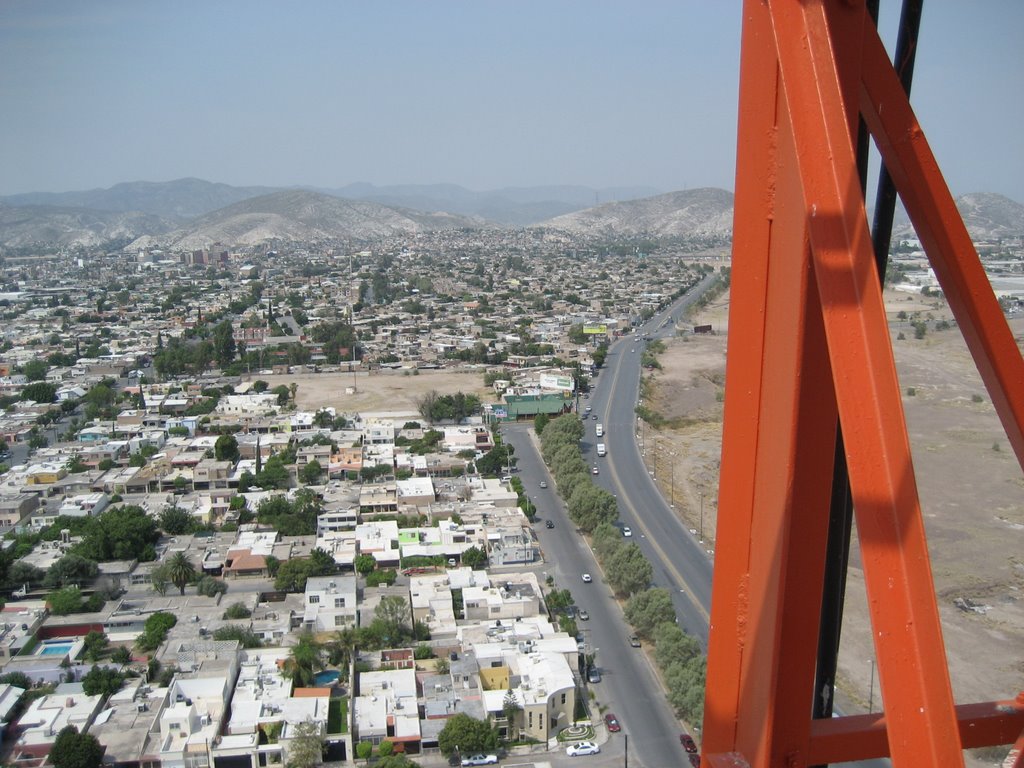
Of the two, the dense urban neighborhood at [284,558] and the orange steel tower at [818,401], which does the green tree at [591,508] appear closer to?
the dense urban neighborhood at [284,558]

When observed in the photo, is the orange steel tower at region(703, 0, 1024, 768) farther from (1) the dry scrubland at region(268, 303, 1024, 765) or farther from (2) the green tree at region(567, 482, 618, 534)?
(2) the green tree at region(567, 482, 618, 534)

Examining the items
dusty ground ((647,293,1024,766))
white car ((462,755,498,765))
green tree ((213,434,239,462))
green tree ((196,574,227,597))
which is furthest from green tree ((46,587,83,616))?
dusty ground ((647,293,1024,766))

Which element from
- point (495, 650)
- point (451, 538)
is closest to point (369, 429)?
point (451, 538)

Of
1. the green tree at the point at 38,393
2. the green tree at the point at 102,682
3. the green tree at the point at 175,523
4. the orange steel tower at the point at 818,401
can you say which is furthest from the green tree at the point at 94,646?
the green tree at the point at 38,393

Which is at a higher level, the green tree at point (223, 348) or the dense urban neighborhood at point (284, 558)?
the green tree at point (223, 348)

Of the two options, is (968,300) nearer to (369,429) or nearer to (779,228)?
(779,228)

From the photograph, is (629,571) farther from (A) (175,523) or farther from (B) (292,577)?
(A) (175,523)

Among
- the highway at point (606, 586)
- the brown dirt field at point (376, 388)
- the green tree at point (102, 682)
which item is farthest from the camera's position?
the brown dirt field at point (376, 388)
